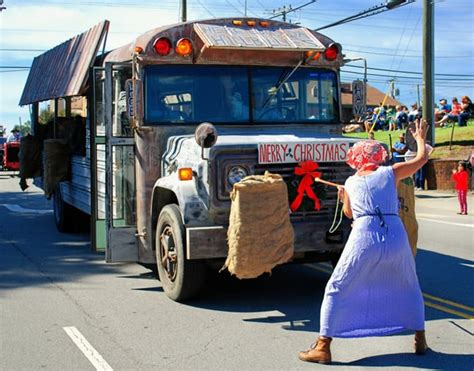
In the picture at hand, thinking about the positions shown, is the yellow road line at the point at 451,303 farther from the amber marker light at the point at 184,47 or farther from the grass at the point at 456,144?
the grass at the point at 456,144

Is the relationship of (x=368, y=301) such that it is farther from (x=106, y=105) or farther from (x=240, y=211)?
(x=106, y=105)

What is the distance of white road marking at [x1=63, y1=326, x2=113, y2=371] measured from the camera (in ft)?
17.9

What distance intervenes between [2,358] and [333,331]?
2551 millimetres

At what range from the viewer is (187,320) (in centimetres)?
674

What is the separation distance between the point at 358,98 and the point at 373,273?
3.61m

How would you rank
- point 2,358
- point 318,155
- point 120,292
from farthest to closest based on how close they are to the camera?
point 120,292, point 318,155, point 2,358

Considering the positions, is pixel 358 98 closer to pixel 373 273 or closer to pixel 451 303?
pixel 451 303

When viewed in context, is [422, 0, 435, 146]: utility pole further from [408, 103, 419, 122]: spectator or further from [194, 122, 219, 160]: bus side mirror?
[194, 122, 219, 160]: bus side mirror

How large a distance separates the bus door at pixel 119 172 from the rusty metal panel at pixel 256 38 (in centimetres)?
94

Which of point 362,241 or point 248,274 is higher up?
point 362,241

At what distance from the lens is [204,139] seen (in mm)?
6648

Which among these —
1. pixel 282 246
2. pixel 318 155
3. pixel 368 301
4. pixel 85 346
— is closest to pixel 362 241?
pixel 368 301

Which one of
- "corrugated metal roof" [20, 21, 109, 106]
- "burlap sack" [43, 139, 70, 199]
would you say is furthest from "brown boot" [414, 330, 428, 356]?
"burlap sack" [43, 139, 70, 199]

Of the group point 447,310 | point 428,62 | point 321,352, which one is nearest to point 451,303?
point 447,310
